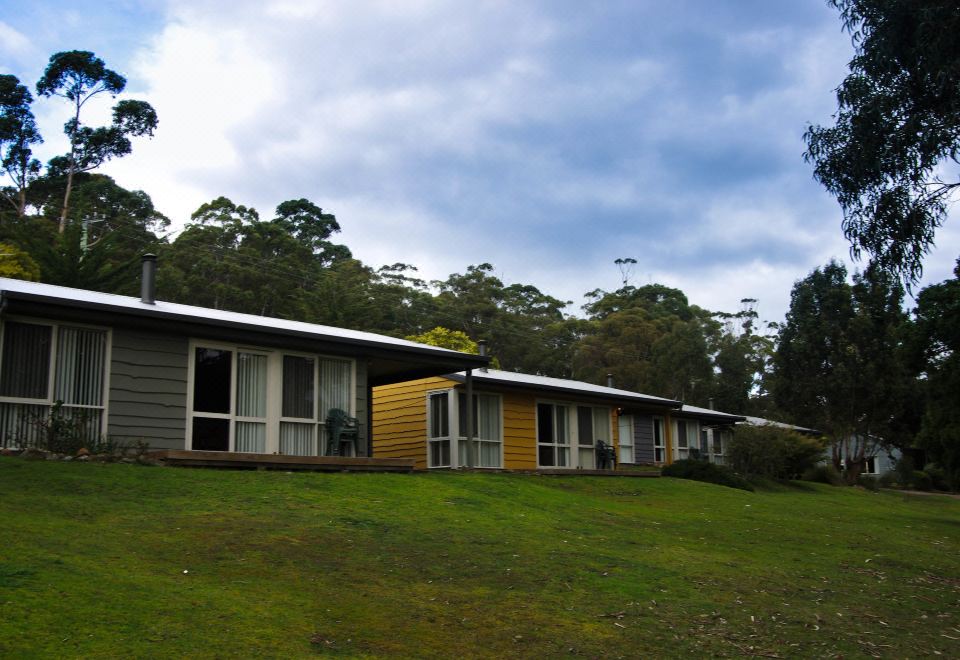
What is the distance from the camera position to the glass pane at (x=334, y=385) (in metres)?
17.3

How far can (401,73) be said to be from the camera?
1841 cm

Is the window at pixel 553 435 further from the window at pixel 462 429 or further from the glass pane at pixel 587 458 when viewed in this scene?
the window at pixel 462 429

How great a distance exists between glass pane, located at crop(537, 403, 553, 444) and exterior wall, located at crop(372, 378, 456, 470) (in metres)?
3.48

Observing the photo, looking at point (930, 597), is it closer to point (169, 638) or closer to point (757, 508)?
point (757, 508)

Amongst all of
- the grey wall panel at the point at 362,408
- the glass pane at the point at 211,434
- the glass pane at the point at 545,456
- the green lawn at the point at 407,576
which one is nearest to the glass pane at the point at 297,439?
the grey wall panel at the point at 362,408

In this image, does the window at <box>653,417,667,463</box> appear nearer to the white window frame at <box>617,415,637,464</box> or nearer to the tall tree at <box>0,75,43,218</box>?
the white window frame at <box>617,415,637,464</box>

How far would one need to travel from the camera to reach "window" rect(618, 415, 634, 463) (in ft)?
95.9

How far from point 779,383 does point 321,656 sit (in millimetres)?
34467

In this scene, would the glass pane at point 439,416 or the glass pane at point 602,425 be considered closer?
the glass pane at point 439,416

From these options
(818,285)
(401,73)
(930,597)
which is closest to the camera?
(930,597)

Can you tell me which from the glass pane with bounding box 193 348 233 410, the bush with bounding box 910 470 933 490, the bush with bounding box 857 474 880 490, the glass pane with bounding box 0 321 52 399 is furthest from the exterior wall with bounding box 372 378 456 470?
the bush with bounding box 910 470 933 490

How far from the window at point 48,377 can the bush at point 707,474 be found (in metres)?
15.9

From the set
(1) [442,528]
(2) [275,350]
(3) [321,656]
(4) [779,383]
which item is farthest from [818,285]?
(3) [321,656]

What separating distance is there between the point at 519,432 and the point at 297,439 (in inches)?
321
